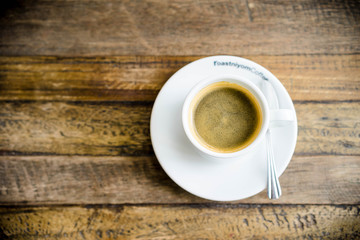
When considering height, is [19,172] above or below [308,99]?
below

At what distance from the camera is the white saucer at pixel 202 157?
33.5 inches

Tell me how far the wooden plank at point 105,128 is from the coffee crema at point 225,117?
235mm

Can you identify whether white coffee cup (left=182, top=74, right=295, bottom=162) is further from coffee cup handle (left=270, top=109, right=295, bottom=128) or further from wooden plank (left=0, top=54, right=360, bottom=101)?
wooden plank (left=0, top=54, right=360, bottom=101)

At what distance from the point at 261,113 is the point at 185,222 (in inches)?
19.5

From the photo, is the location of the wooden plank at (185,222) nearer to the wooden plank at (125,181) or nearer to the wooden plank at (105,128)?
the wooden plank at (125,181)

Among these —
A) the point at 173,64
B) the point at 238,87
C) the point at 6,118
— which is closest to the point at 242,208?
the point at 238,87

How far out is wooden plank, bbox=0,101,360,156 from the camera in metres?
1.00

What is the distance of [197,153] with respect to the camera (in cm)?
87

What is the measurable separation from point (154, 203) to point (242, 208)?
1.08 feet

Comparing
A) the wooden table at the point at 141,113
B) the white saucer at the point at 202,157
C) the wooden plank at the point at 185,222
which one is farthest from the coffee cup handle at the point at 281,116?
the wooden plank at the point at 185,222

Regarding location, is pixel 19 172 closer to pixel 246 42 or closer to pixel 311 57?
pixel 246 42

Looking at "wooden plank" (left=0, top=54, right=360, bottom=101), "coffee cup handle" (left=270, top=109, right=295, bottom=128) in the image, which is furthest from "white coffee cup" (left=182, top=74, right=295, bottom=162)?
"wooden plank" (left=0, top=54, right=360, bottom=101)

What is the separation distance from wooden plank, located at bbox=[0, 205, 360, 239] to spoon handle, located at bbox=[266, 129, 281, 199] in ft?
0.60

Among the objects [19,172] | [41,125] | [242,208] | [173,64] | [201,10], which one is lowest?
[242,208]
